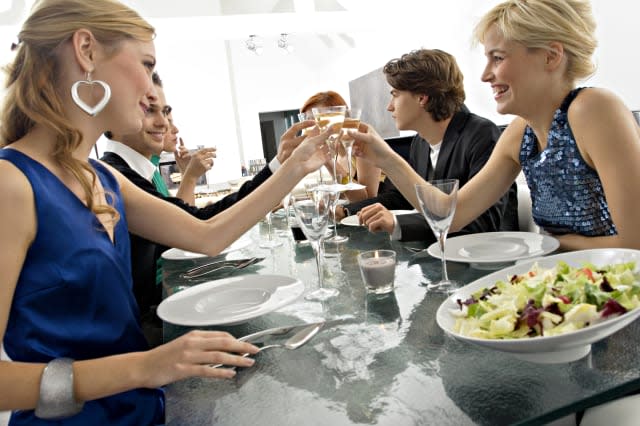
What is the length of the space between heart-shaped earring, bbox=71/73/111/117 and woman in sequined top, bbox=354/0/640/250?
117 centimetres

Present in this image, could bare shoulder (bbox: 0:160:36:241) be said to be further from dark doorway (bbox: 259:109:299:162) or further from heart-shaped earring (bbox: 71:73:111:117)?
dark doorway (bbox: 259:109:299:162)

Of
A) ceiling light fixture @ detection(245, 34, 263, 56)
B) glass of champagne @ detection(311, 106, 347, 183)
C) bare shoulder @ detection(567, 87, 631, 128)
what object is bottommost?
bare shoulder @ detection(567, 87, 631, 128)

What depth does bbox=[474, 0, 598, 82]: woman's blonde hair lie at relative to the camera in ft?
4.93

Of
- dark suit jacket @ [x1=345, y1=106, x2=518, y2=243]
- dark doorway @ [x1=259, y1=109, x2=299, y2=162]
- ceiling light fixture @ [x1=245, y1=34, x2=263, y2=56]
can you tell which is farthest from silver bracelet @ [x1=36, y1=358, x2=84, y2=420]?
dark doorway @ [x1=259, y1=109, x2=299, y2=162]

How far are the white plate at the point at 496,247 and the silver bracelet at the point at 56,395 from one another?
33.5 inches

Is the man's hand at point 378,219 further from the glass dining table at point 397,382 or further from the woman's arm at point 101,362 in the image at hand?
the woman's arm at point 101,362

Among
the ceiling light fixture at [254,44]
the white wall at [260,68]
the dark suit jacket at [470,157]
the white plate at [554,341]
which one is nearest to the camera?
the white plate at [554,341]

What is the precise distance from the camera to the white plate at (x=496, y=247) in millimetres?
1216

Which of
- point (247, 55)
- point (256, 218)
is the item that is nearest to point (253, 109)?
point (247, 55)

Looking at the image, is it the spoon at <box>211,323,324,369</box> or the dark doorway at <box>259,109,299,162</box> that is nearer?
the spoon at <box>211,323,324,369</box>

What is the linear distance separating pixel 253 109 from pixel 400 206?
8569mm

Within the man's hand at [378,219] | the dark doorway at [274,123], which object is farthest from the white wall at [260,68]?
the man's hand at [378,219]

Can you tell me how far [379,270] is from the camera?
112cm

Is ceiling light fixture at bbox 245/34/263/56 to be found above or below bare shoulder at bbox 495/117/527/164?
above
